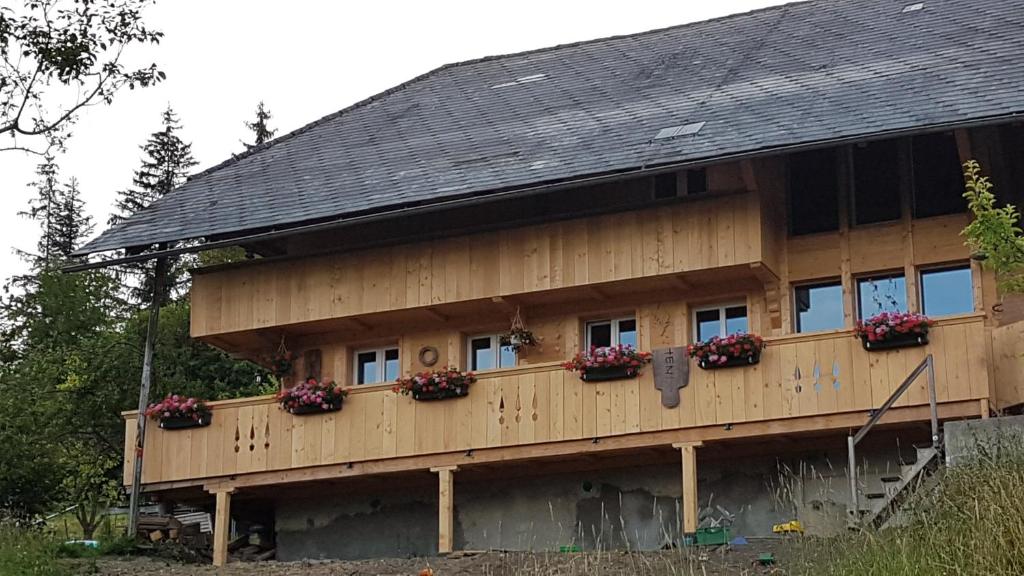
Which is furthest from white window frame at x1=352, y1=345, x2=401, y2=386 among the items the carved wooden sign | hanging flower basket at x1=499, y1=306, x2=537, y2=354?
the carved wooden sign

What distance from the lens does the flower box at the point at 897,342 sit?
2175cm

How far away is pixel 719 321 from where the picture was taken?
986 inches

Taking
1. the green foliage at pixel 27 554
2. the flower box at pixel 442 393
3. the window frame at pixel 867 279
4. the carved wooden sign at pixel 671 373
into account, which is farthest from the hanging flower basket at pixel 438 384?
the window frame at pixel 867 279

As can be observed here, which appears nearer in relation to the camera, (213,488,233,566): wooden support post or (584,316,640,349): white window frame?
(213,488,233,566): wooden support post

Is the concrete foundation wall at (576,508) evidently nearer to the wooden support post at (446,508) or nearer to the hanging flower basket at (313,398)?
the wooden support post at (446,508)

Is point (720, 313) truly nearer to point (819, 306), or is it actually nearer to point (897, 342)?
point (819, 306)

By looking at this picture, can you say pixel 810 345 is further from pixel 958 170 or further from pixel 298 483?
pixel 298 483

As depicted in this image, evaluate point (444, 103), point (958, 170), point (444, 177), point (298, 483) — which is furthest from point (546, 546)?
point (444, 103)

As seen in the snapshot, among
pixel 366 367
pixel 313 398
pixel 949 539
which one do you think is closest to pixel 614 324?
pixel 366 367

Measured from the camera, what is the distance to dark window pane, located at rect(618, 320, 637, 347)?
83.9 ft

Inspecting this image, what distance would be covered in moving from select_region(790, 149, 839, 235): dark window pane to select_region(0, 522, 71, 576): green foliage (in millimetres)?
11351

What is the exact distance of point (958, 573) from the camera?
13.6m

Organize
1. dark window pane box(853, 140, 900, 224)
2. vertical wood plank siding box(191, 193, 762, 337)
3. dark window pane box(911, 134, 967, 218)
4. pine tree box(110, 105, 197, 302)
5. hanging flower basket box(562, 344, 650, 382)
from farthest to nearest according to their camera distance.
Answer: pine tree box(110, 105, 197, 302) → dark window pane box(853, 140, 900, 224) → vertical wood plank siding box(191, 193, 762, 337) → dark window pane box(911, 134, 967, 218) → hanging flower basket box(562, 344, 650, 382)

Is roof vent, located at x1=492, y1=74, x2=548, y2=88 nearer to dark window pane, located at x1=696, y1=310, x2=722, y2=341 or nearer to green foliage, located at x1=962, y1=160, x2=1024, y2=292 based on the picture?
dark window pane, located at x1=696, y1=310, x2=722, y2=341
